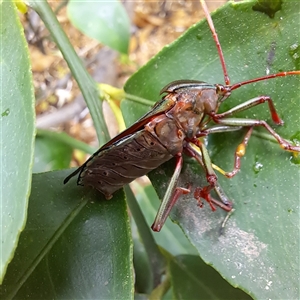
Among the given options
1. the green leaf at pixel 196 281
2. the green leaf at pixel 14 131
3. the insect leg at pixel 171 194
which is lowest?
the green leaf at pixel 196 281

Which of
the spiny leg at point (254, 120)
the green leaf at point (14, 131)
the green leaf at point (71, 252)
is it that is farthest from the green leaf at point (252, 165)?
the green leaf at point (14, 131)

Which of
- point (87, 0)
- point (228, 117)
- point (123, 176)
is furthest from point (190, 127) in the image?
point (87, 0)

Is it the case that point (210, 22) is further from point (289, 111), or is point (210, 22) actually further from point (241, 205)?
point (241, 205)

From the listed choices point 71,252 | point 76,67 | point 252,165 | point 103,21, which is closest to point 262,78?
point 252,165

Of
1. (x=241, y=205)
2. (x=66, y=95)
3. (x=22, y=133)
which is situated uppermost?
(x=22, y=133)

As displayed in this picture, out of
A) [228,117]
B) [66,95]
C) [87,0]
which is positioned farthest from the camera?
[66,95]

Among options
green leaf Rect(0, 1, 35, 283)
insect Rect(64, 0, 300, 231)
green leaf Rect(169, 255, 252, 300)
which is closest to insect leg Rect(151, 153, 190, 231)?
insect Rect(64, 0, 300, 231)

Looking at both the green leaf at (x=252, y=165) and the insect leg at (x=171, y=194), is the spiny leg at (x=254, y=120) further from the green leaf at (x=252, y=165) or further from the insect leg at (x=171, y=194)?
the insect leg at (x=171, y=194)
